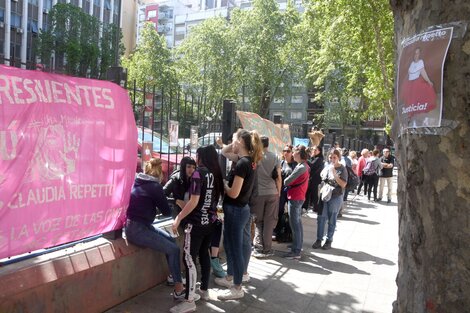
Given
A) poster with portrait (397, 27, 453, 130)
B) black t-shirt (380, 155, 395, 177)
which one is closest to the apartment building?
black t-shirt (380, 155, 395, 177)

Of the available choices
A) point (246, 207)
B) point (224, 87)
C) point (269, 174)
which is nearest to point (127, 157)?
point (246, 207)

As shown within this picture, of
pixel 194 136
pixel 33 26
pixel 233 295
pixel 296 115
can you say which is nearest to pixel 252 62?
pixel 296 115

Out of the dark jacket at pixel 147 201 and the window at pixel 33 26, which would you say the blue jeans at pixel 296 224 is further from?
the window at pixel 33 26

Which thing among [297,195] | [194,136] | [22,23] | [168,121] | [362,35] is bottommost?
[297,195]

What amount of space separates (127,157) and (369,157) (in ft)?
35.8

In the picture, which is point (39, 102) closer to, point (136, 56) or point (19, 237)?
point (19, 237)

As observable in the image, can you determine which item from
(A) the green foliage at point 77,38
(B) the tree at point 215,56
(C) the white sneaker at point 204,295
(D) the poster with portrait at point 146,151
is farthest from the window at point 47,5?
(C) the white sneaker at point 204,295

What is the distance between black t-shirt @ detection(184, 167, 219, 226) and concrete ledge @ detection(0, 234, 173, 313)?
0.75 meters

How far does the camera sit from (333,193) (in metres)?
6.50

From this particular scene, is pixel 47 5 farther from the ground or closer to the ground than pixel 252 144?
farther from the ground

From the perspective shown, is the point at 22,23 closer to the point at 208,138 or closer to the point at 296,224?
the point at 208,138

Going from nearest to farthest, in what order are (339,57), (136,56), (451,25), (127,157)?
(451,25) → (127,157) → (339,57) → (136,56)

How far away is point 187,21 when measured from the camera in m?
78.1

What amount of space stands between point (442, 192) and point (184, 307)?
10.1 ft
